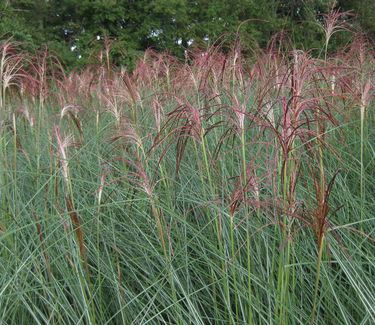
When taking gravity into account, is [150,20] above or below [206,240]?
below

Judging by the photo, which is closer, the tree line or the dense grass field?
the dense grass field

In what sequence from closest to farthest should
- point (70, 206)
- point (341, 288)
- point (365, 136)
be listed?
point (70, 206)
point (341, 288)
point (365, 136)

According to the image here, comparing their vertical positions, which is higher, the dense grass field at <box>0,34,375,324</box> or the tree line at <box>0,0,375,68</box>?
the dense grass field at <box>0,34,375,324</box>

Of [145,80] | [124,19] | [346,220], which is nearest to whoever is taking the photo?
[346,220]

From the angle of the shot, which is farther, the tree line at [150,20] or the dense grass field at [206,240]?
the tree line at [150,20]

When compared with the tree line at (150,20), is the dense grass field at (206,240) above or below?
above

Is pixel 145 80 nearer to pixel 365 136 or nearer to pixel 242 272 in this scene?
pixel 365 136

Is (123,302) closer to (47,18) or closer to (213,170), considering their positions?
(213,170)

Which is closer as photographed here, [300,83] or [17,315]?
[300,83]

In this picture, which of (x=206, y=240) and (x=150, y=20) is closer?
(x=206, y=240)

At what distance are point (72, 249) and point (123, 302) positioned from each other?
221 millimetres

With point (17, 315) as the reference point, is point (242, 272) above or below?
above

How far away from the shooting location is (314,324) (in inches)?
59.6

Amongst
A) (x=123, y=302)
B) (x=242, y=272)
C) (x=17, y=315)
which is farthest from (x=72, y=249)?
(x=242, y=272)
